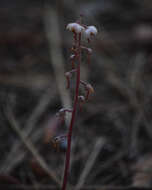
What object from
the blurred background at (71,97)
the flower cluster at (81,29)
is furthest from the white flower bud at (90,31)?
the blurred background at (71,97)

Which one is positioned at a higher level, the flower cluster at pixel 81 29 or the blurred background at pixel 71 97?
the flower cluster at pixel 81 29

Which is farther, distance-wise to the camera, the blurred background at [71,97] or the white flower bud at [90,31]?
the blurred background at [71,97]

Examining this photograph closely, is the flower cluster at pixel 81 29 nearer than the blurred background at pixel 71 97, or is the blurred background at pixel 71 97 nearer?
the flower cluster at pixel 81 29

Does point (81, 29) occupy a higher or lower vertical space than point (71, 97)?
higher

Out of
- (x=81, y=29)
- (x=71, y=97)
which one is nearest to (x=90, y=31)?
(x=81, y=29)

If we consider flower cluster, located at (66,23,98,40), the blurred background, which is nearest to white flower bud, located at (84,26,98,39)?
flower cluster, located at (66,23,98,40)

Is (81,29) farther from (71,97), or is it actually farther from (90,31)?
(71,97)

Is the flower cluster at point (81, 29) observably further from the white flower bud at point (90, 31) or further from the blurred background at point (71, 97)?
the blurred background at point (71, 97)

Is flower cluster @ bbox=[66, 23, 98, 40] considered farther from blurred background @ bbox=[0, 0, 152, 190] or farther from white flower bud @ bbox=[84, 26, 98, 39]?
blurred background @ bbox=[0, 0, 152, 190]

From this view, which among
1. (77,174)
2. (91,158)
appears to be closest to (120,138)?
(91,158)

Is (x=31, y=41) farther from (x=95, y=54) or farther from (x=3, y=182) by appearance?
(x=3, y=182)
